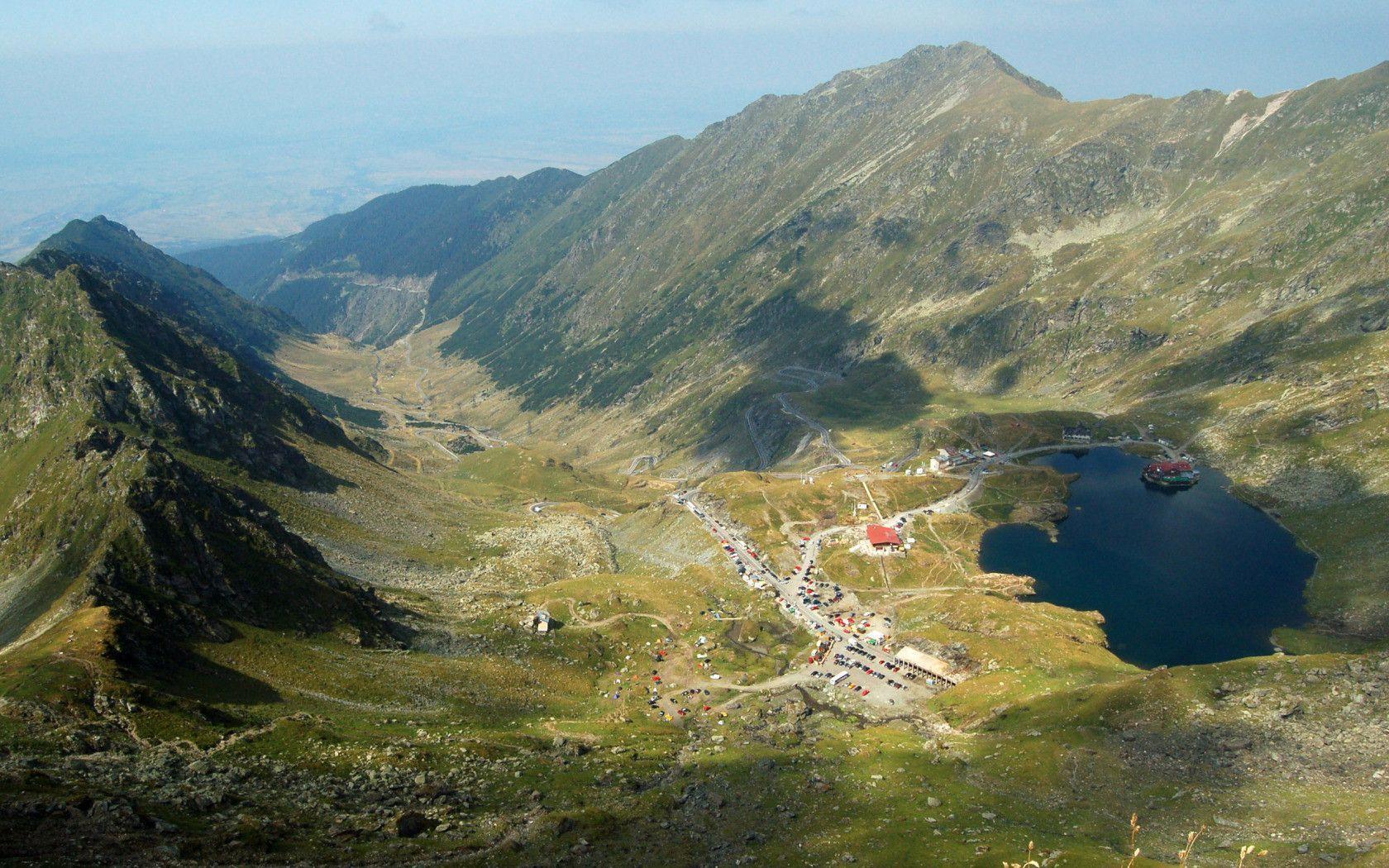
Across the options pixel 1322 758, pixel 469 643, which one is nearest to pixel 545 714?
pixel 469 643

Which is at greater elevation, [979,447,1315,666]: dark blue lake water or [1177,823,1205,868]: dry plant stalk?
[1177,823,1205,868]: dry plant stalk

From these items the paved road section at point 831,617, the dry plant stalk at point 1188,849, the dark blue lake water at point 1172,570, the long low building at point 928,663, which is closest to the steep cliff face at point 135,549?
the paved road section at point 831,617

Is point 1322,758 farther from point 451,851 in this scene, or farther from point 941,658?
point 451,851

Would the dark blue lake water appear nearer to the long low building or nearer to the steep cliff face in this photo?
the long low building

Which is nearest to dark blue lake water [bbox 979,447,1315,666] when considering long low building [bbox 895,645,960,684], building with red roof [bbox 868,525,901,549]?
building with red roof [bbox 868,525,901,549]

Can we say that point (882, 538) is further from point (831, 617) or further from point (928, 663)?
point (928, 663)

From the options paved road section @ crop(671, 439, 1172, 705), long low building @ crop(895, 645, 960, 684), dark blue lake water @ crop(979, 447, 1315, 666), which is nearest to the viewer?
long low building @ crop(895, 645, 960, 684)

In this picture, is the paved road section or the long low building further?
the paved road section
